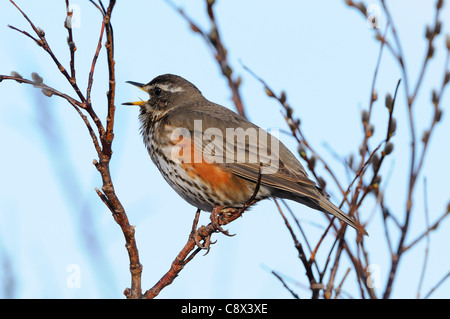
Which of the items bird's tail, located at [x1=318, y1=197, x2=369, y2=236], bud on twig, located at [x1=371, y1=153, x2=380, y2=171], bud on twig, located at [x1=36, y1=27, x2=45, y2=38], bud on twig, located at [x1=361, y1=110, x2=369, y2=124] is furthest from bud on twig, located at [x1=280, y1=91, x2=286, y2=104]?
bud on twig, located at [x1=36, y1=27, x2=45, y2=38]

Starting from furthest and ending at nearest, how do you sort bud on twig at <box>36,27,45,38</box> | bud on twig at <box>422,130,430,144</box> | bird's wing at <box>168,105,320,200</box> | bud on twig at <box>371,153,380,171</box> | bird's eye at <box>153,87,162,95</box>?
1. bird's eye at <box>153,87,162,95</box>
2. bird's wing at <box>168,105,320,200</box>
3. bud on twig at <box>371,153,380,171</box>
4. bud on twig at <box>422,130,430,144</box>
5. bud on twig at <box>36,27,45,38</box>

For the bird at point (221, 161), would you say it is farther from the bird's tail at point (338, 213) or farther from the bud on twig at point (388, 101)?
the bud on twig at point (388, 101)

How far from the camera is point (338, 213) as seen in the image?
16.4 ft

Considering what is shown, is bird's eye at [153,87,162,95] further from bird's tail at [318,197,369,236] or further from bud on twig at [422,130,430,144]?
bud on twig at [422,130,430,144]

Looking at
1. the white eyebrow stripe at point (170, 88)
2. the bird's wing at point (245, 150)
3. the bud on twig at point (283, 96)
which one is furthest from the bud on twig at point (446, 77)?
the white eyebrow stripe at point (170, 88)

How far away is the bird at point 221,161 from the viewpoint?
5863 millimetres

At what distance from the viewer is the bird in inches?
231

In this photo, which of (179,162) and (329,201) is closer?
(329,201)

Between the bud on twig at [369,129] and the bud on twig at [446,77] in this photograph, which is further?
the bud on twig at [369,129]
